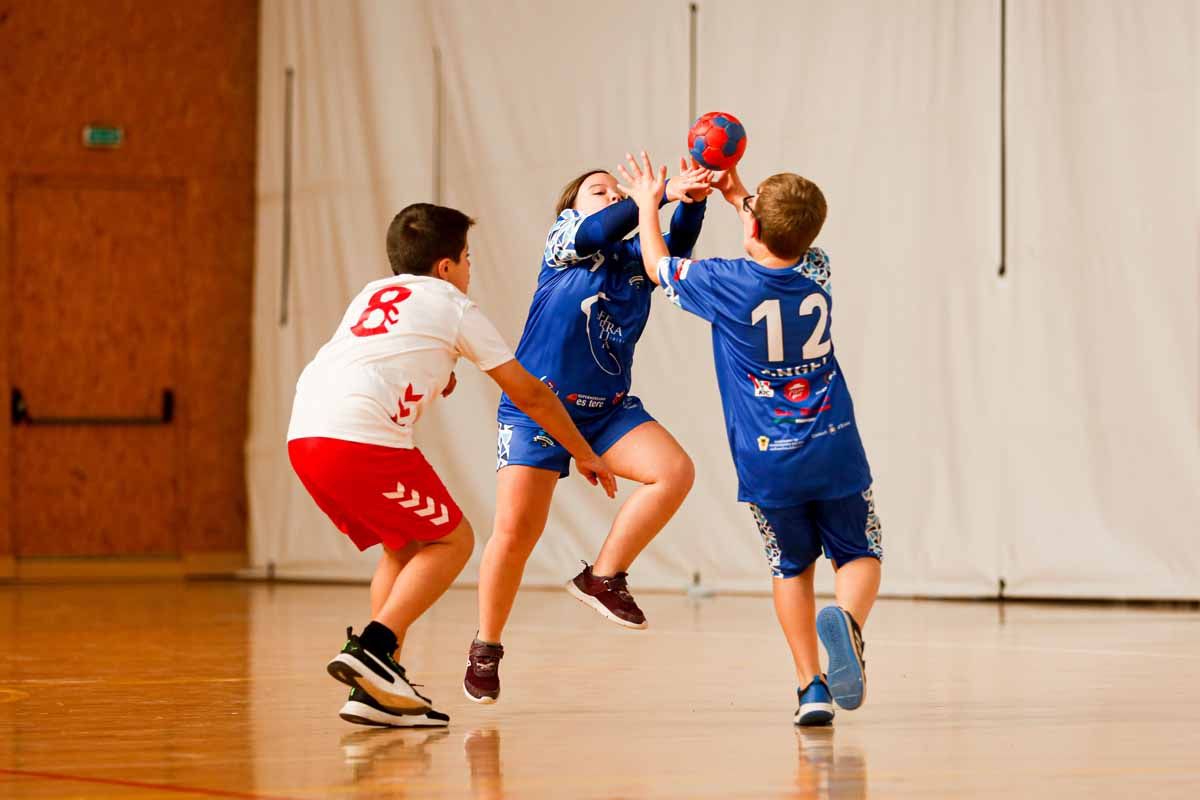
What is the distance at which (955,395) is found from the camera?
8805 mm

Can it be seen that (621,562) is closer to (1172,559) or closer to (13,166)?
(1172,559)

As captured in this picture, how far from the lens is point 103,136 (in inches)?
433

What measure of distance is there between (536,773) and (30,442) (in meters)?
8.57

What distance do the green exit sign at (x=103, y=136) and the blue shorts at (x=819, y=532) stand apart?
804 centimetres

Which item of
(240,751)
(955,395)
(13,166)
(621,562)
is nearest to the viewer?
(240,751)

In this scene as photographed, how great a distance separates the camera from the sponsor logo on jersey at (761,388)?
153 inches

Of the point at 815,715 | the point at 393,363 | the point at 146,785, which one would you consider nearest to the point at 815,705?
the point at 815,715

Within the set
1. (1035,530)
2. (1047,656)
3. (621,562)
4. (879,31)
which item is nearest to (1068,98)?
(879,31)

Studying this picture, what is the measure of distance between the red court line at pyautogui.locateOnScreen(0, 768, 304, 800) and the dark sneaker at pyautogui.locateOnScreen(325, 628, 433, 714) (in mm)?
726

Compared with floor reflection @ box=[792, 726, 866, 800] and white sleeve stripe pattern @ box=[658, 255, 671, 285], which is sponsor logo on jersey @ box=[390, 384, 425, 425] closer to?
white sleeve stripe pattern @ box=[658, 255, 671, 285]

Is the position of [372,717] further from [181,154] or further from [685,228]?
[181,154]

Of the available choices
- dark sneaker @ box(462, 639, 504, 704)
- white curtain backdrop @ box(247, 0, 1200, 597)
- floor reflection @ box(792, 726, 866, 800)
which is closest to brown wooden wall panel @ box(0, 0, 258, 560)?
white curtain backdrop @ box(247, 0, 1200, 597)

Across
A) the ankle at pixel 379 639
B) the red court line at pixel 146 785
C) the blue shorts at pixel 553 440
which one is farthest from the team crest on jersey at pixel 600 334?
the red court line at pixel 146 785

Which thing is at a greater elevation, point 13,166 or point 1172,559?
point 13,166
